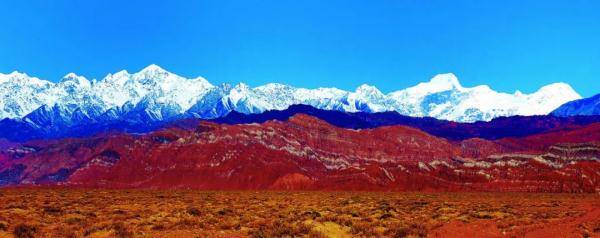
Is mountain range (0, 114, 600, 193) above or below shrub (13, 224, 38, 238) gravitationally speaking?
above

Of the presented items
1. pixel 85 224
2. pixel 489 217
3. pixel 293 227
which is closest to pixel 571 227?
pixel 489 217

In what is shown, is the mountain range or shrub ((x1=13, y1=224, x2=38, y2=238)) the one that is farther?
the mountain range

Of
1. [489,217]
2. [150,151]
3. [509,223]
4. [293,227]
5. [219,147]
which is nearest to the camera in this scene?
[293,227]

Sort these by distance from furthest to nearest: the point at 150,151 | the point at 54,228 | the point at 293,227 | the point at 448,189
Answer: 1. the point at 150,151
2. the point at 448,189
3. the point at 54,228
4. the point at 293,227

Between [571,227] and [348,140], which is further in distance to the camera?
[348,140]

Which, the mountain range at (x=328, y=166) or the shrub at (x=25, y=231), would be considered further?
the mountain range at (x=328, y=166)

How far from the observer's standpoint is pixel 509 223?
34156 millimetres

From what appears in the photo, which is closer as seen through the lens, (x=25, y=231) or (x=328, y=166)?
(x=25, y=231)

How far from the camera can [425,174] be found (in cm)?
14588

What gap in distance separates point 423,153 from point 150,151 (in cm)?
9366

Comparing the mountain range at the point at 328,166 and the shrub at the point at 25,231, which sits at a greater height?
the mountain range at the point at 328,166

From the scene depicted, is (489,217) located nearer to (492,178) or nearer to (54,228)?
(54,228)

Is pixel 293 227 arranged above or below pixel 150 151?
below

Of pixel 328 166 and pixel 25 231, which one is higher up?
pixel 328 166
